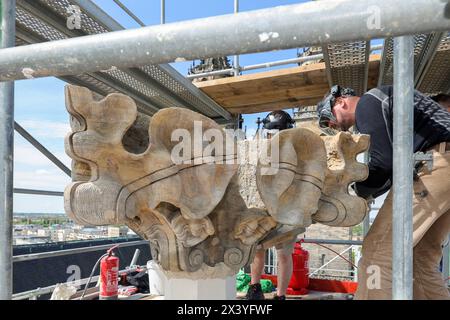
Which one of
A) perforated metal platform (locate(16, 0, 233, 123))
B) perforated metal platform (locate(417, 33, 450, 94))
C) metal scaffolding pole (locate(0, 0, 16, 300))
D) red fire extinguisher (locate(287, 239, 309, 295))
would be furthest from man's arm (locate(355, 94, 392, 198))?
red fire extinguisher (locate(287, 239, 309, 295))

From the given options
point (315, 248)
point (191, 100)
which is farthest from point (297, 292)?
point (315, 248)

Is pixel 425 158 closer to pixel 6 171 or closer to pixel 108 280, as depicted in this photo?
pixel 6 171

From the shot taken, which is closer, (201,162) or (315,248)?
(201,162)

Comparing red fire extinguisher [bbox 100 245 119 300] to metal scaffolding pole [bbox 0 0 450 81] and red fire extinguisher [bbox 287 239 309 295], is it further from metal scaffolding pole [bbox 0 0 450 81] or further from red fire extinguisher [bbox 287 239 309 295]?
metal scaffolding pole [bbox 0 0 450 81]

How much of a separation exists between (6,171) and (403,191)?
3.95 feet

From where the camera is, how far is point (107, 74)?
2885mm

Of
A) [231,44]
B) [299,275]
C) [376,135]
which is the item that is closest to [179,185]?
[231,44]

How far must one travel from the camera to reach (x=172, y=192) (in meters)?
1.37

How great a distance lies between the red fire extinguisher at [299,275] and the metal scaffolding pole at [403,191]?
2526mm

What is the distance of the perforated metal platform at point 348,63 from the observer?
2686mm

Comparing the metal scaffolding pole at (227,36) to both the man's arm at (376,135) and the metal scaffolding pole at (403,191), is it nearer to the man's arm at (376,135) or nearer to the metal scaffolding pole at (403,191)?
the metal scaffolding pole at (403,191)

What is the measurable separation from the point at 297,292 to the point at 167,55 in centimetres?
316

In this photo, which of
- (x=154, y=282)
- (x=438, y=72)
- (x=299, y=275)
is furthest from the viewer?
(x=299, y=275)

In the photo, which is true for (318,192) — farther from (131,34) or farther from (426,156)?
(131,34)
